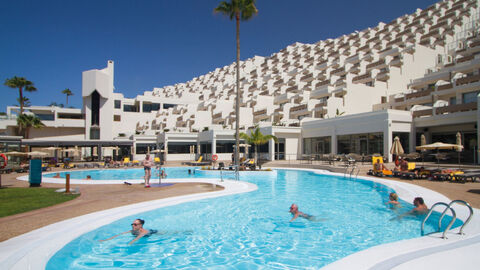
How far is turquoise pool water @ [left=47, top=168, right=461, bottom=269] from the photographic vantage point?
18.1ft

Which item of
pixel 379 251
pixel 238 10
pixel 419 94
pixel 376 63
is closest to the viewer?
pixel 379 251

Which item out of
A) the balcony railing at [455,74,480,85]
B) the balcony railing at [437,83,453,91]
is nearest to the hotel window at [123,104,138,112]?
the balcony railing at [437,83,453,91]

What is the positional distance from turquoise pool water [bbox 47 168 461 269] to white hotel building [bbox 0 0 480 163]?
16.4m

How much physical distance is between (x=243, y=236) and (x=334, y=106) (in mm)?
32848

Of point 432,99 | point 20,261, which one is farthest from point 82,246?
point 432,99

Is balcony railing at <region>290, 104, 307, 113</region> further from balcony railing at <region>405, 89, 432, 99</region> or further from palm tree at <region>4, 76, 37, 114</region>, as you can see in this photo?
palm tree at <region>4, 76, 37, 114</region>

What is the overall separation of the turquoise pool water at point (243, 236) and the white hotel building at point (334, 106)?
16.4m

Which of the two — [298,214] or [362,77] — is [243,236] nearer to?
[298,214]

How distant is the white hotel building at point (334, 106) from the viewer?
24.8 m

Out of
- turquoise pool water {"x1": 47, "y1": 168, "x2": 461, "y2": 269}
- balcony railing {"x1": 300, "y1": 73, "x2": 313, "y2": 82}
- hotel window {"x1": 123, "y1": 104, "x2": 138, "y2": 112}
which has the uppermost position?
balcony railing {"x1": 300, "y1": 73, "x2": 313, "y2": 82}

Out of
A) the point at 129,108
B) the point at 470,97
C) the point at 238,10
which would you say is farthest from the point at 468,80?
the point at 129,108

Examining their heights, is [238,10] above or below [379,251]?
above

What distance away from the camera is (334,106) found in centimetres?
3675

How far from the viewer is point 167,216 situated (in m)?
8.30
